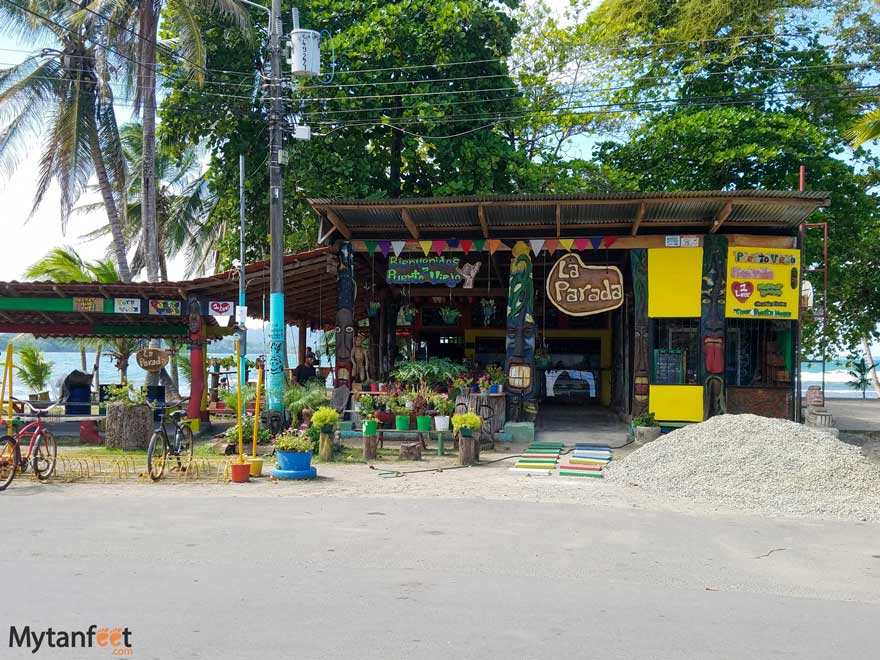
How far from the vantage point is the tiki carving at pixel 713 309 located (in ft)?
53.2

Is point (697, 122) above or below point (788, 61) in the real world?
below

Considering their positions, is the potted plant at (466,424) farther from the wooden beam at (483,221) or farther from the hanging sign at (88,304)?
the hanging sign at (88,304)

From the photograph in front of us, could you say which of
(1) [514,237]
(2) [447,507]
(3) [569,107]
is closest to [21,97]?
(1) [514,237]

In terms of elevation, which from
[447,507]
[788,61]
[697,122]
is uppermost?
[788,61]

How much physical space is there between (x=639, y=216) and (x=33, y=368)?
22.7 m

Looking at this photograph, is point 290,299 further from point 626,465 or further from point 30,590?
point 30,590

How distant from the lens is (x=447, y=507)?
9.99 m

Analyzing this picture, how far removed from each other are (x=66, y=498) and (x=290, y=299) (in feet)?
38.8

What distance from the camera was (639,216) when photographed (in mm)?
15836

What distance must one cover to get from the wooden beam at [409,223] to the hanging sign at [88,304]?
7.86 metres

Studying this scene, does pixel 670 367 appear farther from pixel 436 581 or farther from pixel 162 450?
pixel 436 581

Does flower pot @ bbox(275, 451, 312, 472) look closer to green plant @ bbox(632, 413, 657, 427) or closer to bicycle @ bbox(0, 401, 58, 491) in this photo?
bicycle @ bbox(0, 401, 58, 491)

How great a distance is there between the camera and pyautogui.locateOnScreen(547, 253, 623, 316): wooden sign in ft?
55.3

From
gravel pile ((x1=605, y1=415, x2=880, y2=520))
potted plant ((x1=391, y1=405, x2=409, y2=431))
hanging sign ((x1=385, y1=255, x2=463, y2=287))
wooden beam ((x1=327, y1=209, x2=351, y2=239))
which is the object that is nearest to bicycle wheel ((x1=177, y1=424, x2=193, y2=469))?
potted plant ((x1=391, y1=405, x2=409, y2=431))
